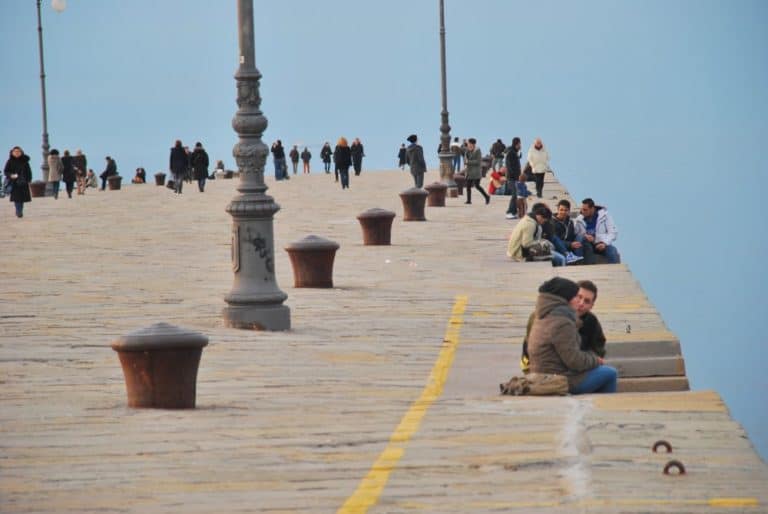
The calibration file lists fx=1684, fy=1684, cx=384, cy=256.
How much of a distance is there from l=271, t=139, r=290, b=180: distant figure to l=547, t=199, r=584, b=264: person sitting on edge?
4250 cm

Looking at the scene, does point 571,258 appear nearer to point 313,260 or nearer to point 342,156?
point 313,260

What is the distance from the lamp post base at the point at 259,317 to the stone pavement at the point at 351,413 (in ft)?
0.53

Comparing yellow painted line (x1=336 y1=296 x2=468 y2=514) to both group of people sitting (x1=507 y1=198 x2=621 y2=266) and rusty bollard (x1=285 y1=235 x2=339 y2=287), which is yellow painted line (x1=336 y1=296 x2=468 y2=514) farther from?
group of people sitting (x1=507 y1=198 x2=621 y2=266)

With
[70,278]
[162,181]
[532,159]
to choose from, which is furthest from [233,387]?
[162,181]

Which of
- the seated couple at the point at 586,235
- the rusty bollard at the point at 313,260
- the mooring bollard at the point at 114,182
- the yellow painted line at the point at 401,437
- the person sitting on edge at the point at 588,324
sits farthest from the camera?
the mooring bollard at the point at 114,182

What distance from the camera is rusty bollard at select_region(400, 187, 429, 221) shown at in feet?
120

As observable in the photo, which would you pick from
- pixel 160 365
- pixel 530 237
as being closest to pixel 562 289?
pixel 160 365

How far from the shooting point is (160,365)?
11828 millimetres

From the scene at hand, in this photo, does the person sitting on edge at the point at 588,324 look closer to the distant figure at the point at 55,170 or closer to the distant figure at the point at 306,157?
the distant figure at the point at 55,170

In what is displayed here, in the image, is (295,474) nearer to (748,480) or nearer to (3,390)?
(748,480)

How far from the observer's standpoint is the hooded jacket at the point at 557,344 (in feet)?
40.9

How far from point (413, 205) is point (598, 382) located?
23.9 m

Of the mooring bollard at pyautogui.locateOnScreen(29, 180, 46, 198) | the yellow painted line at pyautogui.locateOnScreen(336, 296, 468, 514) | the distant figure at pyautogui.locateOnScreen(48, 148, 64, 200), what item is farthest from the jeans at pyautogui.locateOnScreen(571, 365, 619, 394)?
the mooring bollard at pyautogui.locateOnScreen(29, 180, 46, 198)

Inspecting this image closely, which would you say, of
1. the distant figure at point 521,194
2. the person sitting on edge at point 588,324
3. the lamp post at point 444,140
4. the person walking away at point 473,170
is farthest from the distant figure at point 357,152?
the person sitting on edge at point 588,324
